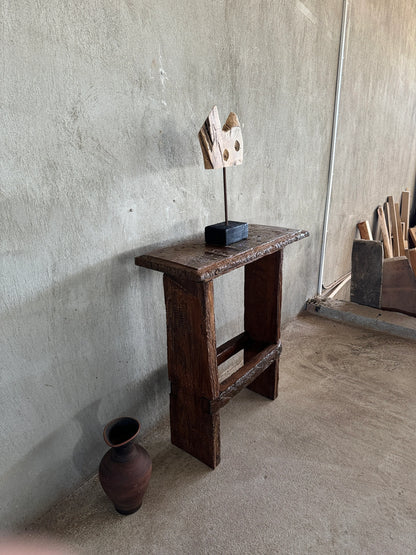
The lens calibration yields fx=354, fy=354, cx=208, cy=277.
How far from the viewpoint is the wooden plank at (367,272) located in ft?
9.62

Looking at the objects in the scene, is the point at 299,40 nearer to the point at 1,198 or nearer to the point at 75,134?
the point at 75,134

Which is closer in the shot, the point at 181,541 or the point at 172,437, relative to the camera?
the point at 181,541

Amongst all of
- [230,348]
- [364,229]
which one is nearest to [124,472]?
[230,348]

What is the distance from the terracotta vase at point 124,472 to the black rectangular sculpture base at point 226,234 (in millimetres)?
839

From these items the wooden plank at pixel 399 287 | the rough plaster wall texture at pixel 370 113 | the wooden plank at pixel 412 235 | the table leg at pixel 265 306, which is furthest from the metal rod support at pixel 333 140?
the wooden plank at pixel 412 235

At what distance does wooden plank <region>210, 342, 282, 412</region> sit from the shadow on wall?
1.30 feet

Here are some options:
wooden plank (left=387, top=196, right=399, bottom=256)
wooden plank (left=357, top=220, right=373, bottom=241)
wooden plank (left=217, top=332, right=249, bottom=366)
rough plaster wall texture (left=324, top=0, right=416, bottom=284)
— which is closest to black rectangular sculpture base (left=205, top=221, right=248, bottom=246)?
wooden plank (left=217, top=332, right=249, bottom=366)

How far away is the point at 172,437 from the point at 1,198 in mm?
1311

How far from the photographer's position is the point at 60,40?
1.15 metres

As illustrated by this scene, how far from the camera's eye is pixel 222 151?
147 cm

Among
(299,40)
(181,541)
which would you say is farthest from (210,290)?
(299,40)

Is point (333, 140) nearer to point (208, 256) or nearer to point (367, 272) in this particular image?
point (367, 272)

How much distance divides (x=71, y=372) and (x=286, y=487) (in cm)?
103

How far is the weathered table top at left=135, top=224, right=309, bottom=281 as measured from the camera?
1308 millimetres
